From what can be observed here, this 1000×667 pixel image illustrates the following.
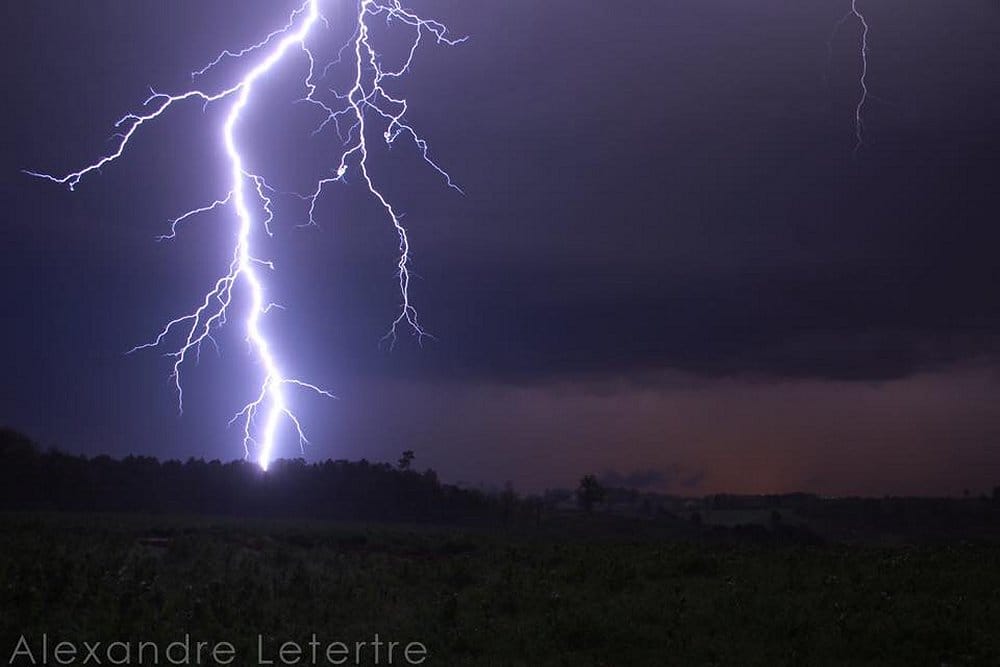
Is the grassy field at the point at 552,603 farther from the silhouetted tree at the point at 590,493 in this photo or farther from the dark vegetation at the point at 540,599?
the silhouetted tree at the point at 590,493

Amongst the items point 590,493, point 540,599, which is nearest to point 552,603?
point 540,599

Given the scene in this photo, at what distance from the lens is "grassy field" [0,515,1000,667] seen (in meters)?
9.88

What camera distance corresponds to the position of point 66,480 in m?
46.7

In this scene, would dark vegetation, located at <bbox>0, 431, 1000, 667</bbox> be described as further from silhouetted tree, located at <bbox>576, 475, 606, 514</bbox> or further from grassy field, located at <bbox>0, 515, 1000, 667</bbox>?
silhouetted tree, located at <bbox>576, 475, 606, 514</bbox>

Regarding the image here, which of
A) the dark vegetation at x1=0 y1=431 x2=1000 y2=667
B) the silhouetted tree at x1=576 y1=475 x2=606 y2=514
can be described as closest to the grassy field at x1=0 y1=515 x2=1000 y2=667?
the dark vegetation at x1=0 y1=431 x2=1000 y2=667

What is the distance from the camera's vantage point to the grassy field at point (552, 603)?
9875 millimetres

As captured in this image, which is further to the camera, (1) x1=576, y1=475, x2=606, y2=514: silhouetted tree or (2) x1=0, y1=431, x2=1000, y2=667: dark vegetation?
(1) x1=576, y1=475, x2=606, y2=514: silhouetted tree

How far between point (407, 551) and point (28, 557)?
33.5ft

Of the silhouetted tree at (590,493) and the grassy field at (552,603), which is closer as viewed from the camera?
the grassy field at (552,603)

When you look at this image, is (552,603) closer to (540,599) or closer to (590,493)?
(540,599)

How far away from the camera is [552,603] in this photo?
39.8 feet

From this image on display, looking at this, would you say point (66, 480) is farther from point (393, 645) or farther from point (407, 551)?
point (393, 645)

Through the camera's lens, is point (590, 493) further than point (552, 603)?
Yes

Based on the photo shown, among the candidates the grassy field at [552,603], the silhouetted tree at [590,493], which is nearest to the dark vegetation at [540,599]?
the grassy field at [552,603]
